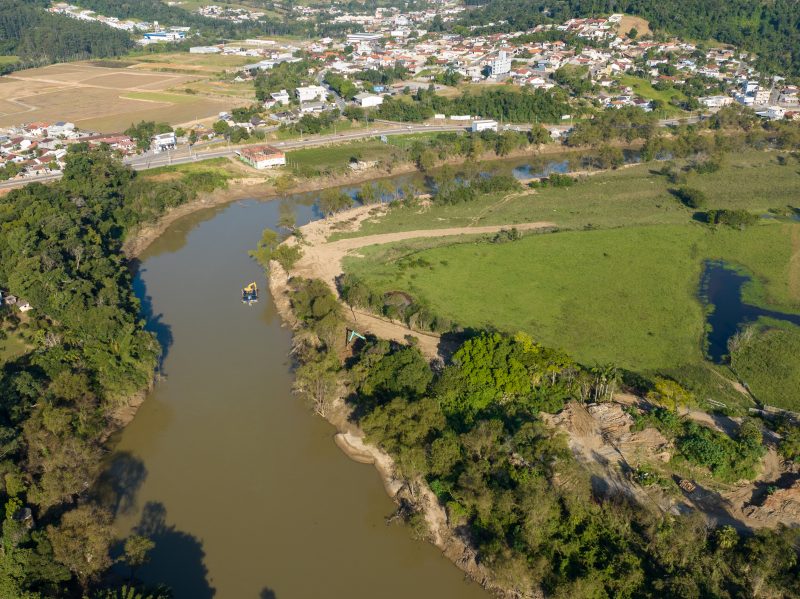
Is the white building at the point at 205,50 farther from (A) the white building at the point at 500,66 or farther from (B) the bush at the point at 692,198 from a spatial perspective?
(B) the bush at the point at 692,198

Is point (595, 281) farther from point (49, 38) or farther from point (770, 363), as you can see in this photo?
point (49, 38)

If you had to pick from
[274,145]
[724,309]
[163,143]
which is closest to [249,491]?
[724,309]

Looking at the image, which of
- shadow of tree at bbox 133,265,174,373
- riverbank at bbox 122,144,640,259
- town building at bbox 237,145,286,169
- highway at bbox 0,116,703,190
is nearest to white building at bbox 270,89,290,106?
highway at bbox 0,116,703,190

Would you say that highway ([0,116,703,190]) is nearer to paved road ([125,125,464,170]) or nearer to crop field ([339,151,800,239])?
paved road ([125,125,464,170])

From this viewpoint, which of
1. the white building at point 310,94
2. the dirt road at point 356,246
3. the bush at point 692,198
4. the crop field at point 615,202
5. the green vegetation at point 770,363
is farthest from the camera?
the white building at point 310,94

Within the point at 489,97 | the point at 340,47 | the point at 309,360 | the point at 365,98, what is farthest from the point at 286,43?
the point at 309,360

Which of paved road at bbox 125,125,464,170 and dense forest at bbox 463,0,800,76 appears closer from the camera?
paved road at bbox 125,125,464,170

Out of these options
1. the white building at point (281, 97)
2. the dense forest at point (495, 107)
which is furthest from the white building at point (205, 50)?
the dense forest at point (495, 107)
